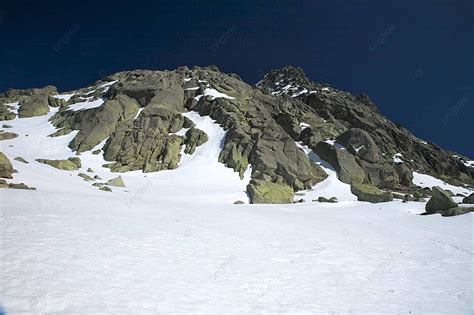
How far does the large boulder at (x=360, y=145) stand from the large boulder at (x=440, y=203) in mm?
31017

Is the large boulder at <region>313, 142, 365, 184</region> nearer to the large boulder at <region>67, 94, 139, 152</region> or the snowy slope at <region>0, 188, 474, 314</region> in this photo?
the snowy slope at <region>0, 188, 474, 314</region>

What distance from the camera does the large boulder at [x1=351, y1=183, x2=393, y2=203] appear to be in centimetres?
3616

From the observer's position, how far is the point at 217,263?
10.7 m

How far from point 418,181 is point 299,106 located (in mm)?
35350

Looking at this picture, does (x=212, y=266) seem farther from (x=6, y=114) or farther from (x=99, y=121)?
(x=6, y=114)

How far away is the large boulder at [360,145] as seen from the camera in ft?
188

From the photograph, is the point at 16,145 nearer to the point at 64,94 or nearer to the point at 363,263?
the point at 64,94

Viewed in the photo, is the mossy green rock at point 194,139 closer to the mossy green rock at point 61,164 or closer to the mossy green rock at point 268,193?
the mossy green rock at point 268,193

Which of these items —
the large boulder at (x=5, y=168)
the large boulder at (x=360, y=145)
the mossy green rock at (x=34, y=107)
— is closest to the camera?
the large boulder at (x=5, y=168)

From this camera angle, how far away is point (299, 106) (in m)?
88.0

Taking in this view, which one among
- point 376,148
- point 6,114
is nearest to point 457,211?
point 376,148

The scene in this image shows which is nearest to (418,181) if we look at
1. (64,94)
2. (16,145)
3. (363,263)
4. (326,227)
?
(326,227)

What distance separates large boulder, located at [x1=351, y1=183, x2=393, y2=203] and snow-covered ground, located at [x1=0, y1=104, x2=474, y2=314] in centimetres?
1391

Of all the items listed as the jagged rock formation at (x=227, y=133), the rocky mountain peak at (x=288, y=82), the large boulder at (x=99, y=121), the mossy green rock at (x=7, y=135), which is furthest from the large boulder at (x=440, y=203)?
the rocky mountain peak at (x=288, y=82)
